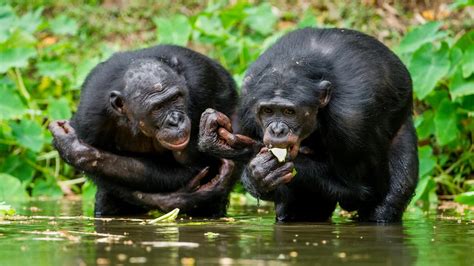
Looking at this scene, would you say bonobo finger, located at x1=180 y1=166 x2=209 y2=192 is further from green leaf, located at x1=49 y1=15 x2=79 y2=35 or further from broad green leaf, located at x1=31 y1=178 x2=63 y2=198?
green leaf, located at x1=49 y1=15 x2=79 y2=35

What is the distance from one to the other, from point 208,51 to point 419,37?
16.2ft

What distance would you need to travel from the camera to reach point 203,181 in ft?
33.9

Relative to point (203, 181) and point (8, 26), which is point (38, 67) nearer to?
point (8, 26)

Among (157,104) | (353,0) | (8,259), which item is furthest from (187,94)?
(353,0)

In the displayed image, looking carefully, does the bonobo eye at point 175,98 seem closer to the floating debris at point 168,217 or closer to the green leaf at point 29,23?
the floating debris at point 168,217

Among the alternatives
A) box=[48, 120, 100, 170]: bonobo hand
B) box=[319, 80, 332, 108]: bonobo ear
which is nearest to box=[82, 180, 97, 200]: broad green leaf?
box=[48, 120, 100, 170]: bonobo hand

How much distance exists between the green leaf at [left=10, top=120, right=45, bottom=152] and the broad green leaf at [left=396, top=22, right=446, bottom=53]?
5445 millimetres

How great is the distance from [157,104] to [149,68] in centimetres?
40

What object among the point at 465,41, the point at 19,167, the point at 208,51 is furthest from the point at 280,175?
the point at 208,51

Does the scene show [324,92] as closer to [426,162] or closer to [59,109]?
[426,162]

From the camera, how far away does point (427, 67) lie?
13430mm

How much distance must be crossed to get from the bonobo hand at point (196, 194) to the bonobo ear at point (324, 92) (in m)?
1.69

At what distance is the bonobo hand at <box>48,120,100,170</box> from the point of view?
9961 mm

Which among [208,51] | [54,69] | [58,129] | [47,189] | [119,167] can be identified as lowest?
[47,189]
